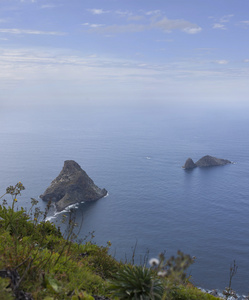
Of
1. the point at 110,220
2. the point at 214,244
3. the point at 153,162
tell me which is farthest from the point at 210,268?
the point at 153,162

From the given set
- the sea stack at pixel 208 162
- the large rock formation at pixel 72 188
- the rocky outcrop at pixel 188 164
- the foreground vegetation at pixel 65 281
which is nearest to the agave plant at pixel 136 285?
the foreground vegetation at pixel 65 281

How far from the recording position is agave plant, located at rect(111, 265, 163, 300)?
7387 mm

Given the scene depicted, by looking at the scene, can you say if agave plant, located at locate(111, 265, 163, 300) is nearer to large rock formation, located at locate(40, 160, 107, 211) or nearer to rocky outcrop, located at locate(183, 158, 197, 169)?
large rock formation, located at locate(40, 160, 107, 211)

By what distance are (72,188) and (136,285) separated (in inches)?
3877

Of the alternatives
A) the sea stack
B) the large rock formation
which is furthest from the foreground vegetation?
the sea stack

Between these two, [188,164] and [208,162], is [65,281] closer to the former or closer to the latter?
[188,164]

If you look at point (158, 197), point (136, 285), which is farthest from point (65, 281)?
point (158, 197)

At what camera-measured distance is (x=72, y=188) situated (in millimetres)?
104000

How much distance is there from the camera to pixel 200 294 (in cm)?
1009

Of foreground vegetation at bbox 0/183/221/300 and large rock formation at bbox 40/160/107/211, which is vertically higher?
foreground vegetation at bbox 0/183/221/300

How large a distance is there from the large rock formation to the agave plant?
93495mm

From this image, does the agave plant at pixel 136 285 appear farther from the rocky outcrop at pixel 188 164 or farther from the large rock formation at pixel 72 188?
the rocky outcrop at pixel 188 164

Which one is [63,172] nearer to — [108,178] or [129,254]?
[108,178]

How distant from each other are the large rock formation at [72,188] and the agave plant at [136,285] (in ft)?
307
